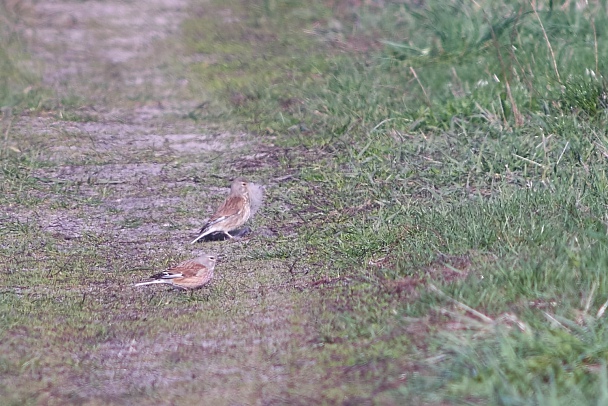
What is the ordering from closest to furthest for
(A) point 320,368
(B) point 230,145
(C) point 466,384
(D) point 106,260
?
(C) point 466,384
(A) point 320,368
(D) point 106,260
(B) point 230,145

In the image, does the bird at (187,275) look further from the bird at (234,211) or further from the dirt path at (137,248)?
the bird at (234,211)

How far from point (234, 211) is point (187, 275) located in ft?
3.45

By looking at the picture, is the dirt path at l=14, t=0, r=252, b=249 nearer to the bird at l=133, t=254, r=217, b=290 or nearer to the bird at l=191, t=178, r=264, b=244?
the bird at l=191, t=178, r=264, b=244

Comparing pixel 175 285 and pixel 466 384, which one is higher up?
pixel 466 384

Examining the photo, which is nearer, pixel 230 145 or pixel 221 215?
pixel 221 215

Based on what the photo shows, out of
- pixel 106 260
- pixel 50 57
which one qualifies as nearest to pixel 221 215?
pixel 106 260

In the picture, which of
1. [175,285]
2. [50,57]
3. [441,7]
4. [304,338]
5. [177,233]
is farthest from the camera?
[50,57]

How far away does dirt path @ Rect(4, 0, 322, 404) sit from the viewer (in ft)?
15.7

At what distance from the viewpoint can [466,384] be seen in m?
4.16

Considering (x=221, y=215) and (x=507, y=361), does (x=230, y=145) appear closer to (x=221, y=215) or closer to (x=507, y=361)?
(x=221, y=215)

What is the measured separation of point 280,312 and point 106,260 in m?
1.67

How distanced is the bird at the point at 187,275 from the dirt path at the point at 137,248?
0.31 feet

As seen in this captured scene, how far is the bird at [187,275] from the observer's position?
5883 millimetres

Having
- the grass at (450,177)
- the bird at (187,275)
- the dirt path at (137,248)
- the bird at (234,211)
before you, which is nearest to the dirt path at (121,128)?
the dirt path at (137,248)
